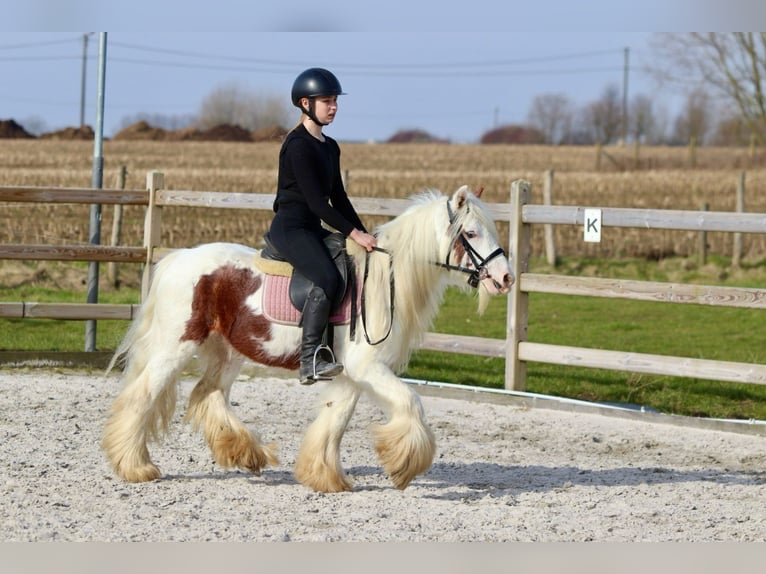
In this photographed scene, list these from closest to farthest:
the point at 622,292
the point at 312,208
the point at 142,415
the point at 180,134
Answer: the point at 312,208, the point at 142,415, the point at 622,292, the point at 180,134

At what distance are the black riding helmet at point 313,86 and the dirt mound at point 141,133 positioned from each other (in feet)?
182

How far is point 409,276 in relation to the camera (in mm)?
6473

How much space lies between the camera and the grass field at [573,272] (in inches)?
418

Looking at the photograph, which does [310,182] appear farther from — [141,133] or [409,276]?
[141,133]

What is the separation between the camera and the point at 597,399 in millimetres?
9992

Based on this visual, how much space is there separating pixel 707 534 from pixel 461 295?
1087 centimetres

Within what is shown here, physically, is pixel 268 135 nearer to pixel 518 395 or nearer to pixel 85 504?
pixel 85 504

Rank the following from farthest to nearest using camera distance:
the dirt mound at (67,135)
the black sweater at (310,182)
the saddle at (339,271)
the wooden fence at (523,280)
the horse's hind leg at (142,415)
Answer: the dirt mound at (67,135)
the wooden fence at (523,280)
the horse's hind leg at (142,415)
the saddle at (339,271)
the black sweater at (310,182)

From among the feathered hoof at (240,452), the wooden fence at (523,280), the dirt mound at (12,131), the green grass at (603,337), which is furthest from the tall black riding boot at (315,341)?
the dirt mound at (12,131)

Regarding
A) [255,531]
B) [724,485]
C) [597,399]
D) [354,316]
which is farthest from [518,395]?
[255,531]

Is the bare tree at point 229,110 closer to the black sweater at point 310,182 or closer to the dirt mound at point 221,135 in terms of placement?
the dirt mound at point 221,135

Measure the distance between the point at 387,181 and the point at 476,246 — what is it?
2868 centimetres

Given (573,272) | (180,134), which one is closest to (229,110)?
(180,134)

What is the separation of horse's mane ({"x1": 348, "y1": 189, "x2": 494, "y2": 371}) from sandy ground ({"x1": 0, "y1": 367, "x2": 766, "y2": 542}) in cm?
92
